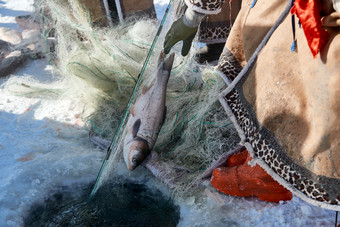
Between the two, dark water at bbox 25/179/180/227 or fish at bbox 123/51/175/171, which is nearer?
dark water at bbox 25/179/180/227

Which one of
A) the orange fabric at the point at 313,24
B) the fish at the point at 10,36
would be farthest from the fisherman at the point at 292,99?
the fish at the point at 10,36

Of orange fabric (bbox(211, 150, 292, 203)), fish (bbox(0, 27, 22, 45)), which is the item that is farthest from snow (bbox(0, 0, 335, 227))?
fish (bbox(0, 27, 22, 45))

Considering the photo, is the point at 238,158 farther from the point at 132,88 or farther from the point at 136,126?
the point at 132,88

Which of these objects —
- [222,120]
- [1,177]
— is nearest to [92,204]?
[1,177]

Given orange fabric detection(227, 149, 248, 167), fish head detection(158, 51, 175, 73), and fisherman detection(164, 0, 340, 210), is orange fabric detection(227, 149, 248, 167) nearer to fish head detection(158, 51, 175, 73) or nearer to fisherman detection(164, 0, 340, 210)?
fisherman detection(164, 0, 340, 210)

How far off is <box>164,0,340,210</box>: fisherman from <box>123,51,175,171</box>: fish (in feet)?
2.31

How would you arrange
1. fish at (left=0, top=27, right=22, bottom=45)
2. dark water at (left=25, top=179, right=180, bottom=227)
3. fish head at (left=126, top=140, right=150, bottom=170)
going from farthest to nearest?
1. fish at (left=0, top=27, right=22, bottom=45)
2. fish head at (left=126, top=140, right=150, bottom=170)
3. dark water at (left=25, top=179, right=180, bottom=227)

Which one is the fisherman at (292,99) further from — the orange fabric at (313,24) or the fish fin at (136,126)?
the fish fin at (136,126)

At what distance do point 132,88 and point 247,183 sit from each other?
159cm

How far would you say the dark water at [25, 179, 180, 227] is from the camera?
2195mm

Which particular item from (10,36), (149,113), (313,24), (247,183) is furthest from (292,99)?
(10,36)

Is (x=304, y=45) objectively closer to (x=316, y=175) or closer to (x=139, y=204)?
(x=316, y=175)

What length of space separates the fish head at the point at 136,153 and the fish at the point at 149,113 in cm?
1

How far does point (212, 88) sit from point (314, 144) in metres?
1.55
